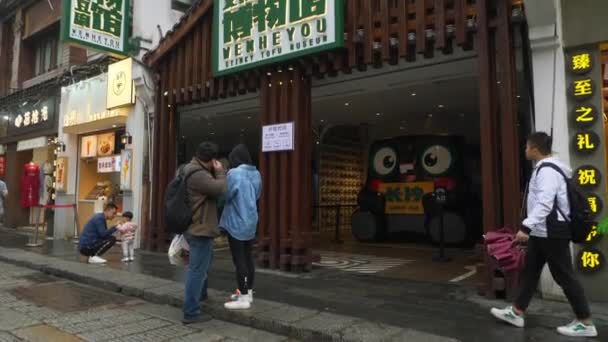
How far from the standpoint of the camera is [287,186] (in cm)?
720

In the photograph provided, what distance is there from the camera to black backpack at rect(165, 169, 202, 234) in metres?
4.53

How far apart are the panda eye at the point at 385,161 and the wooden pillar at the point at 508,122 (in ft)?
19.9

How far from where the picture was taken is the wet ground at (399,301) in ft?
13.8

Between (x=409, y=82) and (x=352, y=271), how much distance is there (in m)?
3.44

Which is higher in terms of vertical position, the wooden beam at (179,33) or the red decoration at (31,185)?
the wooden beam at (179,33)

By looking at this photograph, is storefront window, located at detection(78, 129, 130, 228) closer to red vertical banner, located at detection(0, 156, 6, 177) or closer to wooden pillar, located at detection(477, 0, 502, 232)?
red vertical banner, located at detection(0, 156, 6, 177)

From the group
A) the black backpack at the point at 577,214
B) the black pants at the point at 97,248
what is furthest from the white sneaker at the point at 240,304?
the black pants at the point at 97,248

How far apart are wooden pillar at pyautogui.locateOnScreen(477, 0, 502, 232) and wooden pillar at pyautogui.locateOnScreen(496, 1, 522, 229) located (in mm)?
98

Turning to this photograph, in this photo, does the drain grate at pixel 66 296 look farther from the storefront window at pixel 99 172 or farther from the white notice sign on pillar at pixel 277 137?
the storefront window at pixel 99 172

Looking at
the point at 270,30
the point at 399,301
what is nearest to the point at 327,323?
the point at 399,301

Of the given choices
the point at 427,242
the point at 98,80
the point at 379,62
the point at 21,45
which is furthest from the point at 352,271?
the point at 21,45

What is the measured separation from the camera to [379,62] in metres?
6.46

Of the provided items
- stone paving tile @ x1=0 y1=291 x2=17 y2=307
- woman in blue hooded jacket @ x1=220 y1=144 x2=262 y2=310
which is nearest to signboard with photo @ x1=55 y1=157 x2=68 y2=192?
stone paving tile @ x1=0 y1=291 x2=17 y2=307

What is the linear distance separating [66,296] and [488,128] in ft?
18.6
